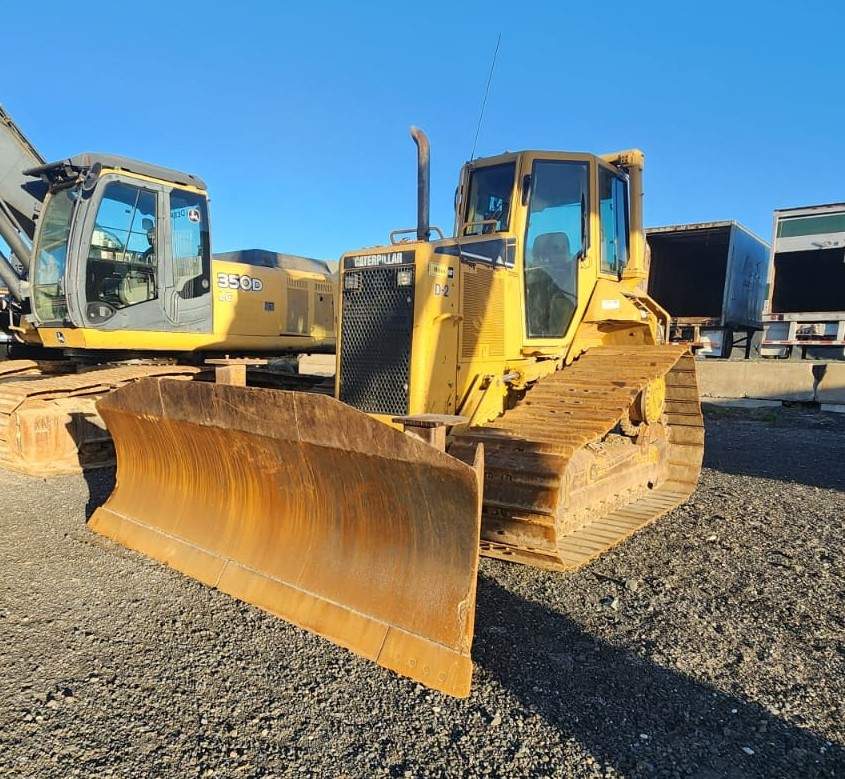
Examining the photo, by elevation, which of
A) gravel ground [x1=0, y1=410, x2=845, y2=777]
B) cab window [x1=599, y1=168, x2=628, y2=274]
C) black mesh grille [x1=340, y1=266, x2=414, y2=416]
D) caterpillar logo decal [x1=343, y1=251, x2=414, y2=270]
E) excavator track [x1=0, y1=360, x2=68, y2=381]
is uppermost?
cab window [x1=599, y1=168, x2=628, y2=274]

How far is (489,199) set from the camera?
5008mm

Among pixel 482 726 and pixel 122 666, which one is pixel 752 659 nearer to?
pixel 482 726

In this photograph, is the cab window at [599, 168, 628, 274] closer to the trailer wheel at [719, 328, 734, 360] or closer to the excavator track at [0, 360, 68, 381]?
the excavator track at [0, 360, 68, 381]

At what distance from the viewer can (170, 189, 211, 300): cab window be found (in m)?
7.17

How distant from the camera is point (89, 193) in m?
6.56

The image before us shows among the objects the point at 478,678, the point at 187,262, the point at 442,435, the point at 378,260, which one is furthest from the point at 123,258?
the point at 478,678

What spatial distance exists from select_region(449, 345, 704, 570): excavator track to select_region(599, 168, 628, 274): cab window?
89cm

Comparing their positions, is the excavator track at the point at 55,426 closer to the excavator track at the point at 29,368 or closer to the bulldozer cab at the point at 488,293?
the excavator track at the point at 29,368

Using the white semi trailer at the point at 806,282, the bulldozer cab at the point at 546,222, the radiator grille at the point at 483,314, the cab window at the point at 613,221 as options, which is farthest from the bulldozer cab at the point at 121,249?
the white semi trailer at the point at 806,282

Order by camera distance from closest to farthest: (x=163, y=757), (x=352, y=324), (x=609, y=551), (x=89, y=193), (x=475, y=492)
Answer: (x=163, y=757) < (x=475, y=492) < (x=609, y=551) < (x=352, y=324) < (x=89, y=193)

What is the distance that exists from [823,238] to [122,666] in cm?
1473

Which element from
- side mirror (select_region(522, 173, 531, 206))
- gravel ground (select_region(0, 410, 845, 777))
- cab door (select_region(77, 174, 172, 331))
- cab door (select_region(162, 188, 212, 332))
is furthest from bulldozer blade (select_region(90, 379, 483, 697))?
cab door (select_region(162, 188, 212, 332))

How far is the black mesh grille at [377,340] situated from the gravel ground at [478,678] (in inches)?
53.7

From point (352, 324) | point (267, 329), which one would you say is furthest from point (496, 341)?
point (267, 329)
